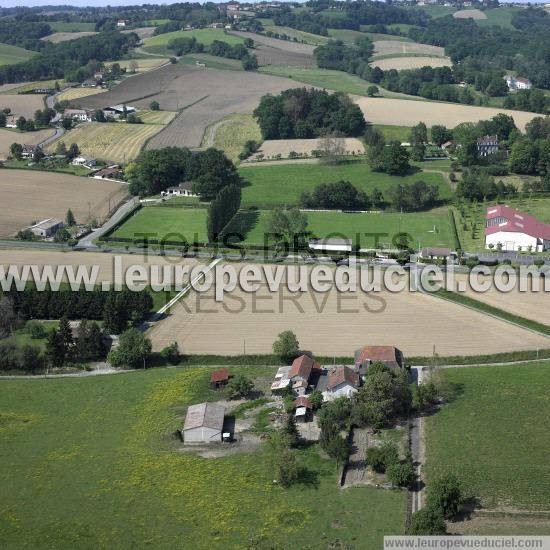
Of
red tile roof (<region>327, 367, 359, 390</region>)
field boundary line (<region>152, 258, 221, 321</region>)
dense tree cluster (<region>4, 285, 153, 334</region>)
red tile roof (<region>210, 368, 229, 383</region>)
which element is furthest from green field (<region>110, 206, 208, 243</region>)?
red tile roof (<region>327, 367, 359, 390</region>)

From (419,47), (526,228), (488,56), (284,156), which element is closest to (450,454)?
(526,228)

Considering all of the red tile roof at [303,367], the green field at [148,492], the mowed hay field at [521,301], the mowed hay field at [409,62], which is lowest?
the green field at [148,492]

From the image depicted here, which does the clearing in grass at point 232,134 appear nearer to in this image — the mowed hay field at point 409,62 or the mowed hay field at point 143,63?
the mowed hay field at point 143,63

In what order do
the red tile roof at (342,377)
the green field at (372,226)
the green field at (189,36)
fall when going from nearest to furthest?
the red tile roof at (342,377)
the green field at (372,226)
the green field at (189,36)

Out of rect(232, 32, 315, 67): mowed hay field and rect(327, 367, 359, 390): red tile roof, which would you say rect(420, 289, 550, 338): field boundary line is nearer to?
rect(327, 367, 359, 390): red tile roof

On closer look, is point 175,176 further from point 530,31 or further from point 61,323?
point 530,31

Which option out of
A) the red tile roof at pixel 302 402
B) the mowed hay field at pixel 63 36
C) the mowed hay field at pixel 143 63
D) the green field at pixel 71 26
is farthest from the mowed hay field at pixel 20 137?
the green field at pixel 71 26
